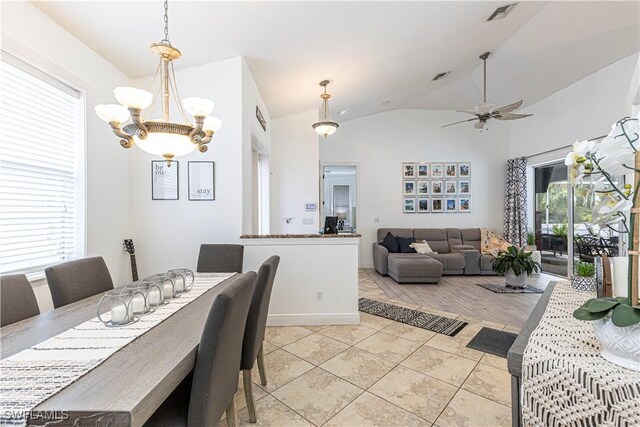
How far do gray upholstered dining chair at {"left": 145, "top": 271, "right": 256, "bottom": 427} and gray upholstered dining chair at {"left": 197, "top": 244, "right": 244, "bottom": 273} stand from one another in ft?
4.98

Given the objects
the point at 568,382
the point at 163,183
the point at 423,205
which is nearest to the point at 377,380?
the point at 568,382

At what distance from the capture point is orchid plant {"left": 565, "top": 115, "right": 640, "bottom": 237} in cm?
87

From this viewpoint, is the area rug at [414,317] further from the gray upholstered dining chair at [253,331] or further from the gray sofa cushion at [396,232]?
the gray sofa cushion at [396,232]

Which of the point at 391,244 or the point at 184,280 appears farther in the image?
the point at 391,244

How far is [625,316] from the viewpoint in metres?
0.79

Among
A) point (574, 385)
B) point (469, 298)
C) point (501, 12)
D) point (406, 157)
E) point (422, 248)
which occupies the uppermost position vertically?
point (501, 12)

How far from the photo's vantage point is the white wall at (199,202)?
10.2 ft

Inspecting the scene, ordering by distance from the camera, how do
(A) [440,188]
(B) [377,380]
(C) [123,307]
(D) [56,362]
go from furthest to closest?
(A) [440,188], (B) [377,380], (C) [123,307], (D) [56,362]

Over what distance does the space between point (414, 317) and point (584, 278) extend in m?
1.97

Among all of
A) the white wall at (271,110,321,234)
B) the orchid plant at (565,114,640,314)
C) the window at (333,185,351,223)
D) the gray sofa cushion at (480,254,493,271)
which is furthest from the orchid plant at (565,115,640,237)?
the window at (333,185,351,223)

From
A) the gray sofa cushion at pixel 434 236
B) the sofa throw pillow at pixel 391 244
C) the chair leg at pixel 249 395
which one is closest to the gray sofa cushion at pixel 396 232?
the gray sofa cushion at pixel 434 236

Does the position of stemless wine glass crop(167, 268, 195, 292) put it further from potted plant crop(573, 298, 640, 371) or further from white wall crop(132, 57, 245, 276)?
potted plant crop(573, 298, 640, 371)

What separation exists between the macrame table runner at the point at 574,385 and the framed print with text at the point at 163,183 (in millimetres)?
3232

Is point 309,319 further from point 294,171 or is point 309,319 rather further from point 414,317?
point 294,171
